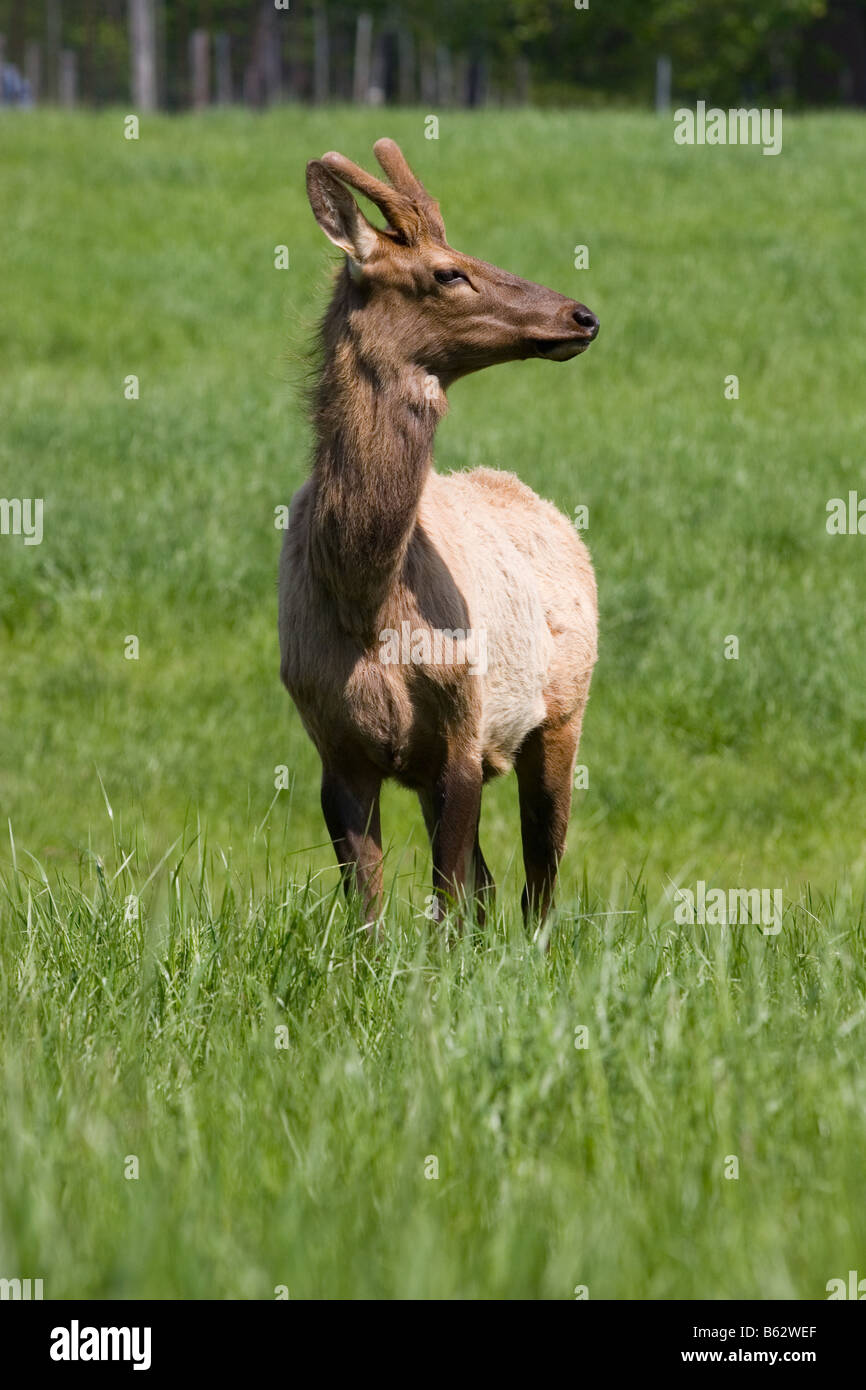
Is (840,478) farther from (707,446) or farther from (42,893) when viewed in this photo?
(42,893)

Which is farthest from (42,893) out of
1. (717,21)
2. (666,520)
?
(717,21)

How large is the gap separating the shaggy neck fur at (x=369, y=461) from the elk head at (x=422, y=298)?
0.07ft

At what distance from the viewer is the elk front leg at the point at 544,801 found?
618 centimetres

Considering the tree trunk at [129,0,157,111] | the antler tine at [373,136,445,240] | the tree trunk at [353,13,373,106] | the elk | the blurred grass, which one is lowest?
the blurred grass

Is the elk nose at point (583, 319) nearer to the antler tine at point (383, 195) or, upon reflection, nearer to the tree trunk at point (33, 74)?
the antler tine at point (383, 195)

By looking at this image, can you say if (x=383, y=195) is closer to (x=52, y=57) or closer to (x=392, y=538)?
(x=392, y=538)

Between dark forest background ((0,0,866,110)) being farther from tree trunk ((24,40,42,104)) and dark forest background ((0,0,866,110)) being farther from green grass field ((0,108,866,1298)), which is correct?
green grass field ((0,108,866,1298))

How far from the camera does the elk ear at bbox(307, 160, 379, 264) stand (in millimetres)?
4676

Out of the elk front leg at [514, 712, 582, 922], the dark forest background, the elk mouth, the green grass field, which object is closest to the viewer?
the green grass field

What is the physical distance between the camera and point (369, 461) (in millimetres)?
4797

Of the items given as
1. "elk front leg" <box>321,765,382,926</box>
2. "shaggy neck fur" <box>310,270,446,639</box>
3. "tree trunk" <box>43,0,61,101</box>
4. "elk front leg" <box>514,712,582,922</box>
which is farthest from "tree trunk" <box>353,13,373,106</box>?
"elk front leg" <box>321,765,382,926</box>

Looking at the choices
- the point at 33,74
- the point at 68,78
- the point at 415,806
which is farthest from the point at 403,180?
the point at 33,74

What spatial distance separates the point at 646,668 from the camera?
31.9 ft

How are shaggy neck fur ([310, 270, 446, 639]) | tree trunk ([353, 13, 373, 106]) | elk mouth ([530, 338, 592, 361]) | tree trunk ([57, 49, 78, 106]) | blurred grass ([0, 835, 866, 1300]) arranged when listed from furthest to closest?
tree trunk ([353, 13, 373, 106]) → tree trunk ([57, 49, 78, 106]) → shaggy neck fur ([310, 270, 446, 639]) → elk mouth ([530, 338, 592, 361]) → blurred grass ([0, 835, 866, 1300])
